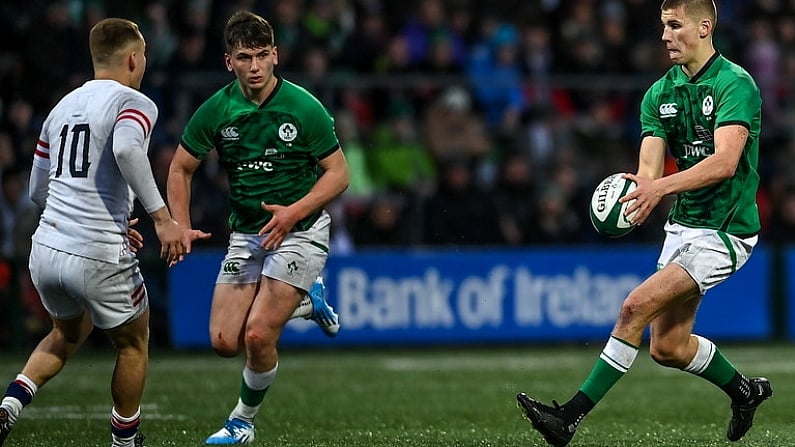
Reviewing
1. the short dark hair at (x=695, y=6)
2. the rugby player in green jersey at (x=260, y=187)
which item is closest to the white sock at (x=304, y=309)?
the rugby player in green jersey at (x=260, y=187)

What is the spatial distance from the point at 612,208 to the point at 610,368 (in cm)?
79

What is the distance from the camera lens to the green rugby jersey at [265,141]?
7.28m

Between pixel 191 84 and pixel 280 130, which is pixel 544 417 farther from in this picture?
pixel 191 84

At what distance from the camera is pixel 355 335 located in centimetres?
1445

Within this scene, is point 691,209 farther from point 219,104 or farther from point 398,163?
point 398,163

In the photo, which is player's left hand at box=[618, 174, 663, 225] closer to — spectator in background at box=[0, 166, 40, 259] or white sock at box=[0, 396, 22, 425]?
white sock at box=[0, 396, 22, 425]

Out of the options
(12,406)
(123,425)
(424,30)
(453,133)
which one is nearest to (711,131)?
(123,425)

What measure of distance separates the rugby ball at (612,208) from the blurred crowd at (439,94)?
7.91m

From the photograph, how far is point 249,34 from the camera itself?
709 centimetres

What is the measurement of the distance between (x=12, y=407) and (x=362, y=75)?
973 cm

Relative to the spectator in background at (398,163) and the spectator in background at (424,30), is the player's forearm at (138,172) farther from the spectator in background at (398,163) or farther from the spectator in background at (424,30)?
the spectator in background at (424,30)

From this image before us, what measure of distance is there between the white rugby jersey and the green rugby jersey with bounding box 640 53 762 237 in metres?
2.63

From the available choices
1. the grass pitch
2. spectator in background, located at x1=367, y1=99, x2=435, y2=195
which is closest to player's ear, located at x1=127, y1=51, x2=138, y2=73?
the grass pitch

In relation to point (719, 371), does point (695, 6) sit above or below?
above
